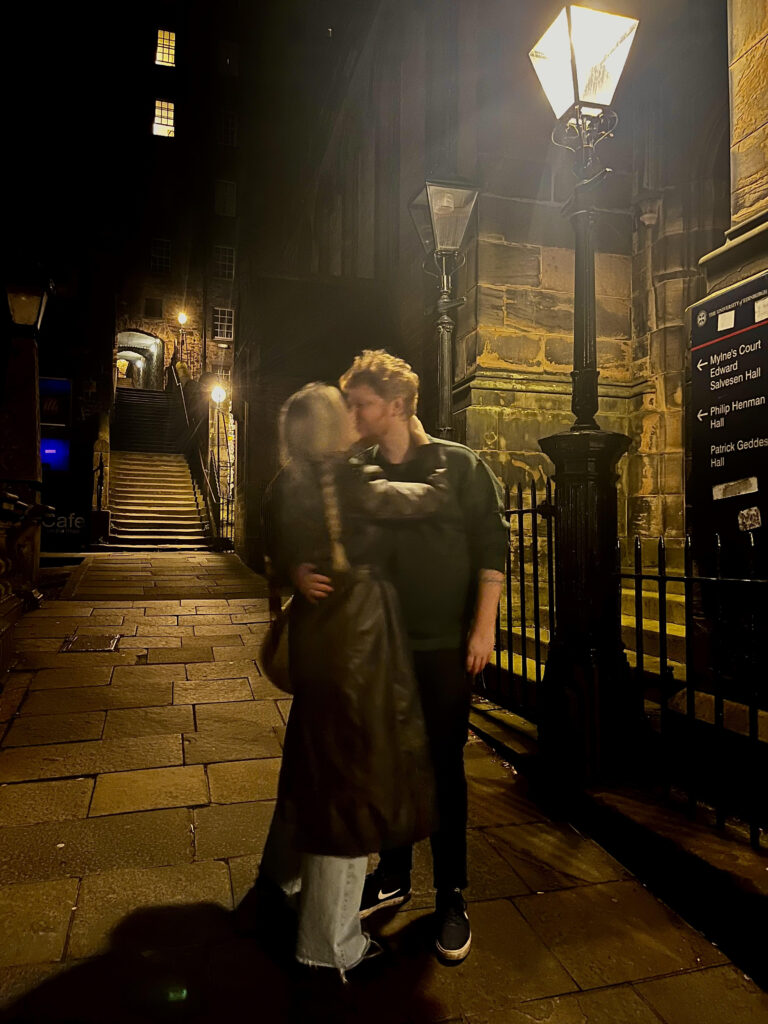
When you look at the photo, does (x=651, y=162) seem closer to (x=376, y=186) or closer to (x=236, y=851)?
(x=376, y=186)

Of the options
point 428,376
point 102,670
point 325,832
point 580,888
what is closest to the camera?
point 325,832

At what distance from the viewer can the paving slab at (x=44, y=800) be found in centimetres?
294

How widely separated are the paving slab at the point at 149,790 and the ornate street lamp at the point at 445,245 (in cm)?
295

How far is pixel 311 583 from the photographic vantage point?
6.07 ft

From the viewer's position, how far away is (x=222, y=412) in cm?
1902

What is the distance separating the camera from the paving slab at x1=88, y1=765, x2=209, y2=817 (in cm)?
308

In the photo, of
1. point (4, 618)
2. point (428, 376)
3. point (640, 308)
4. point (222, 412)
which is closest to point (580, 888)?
point (4, 618)

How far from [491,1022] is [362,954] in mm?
411

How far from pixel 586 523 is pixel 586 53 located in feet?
7.99

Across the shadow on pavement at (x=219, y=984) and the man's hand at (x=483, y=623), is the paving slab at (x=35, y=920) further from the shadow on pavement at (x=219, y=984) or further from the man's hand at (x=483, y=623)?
the man's hand at (x=483, y=623)

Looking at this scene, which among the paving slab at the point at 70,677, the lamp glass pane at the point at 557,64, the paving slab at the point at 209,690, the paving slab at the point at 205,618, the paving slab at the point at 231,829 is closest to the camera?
the paving slab at the point at 231,829

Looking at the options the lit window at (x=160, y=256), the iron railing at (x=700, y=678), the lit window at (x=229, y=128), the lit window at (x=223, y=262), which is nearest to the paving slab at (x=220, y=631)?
the iron railing at (x=700, y=678)

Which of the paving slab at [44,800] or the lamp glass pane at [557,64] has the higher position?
the lamp glass pane at [557,64]

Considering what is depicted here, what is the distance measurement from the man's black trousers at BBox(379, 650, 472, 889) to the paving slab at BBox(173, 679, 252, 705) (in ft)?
9.54
